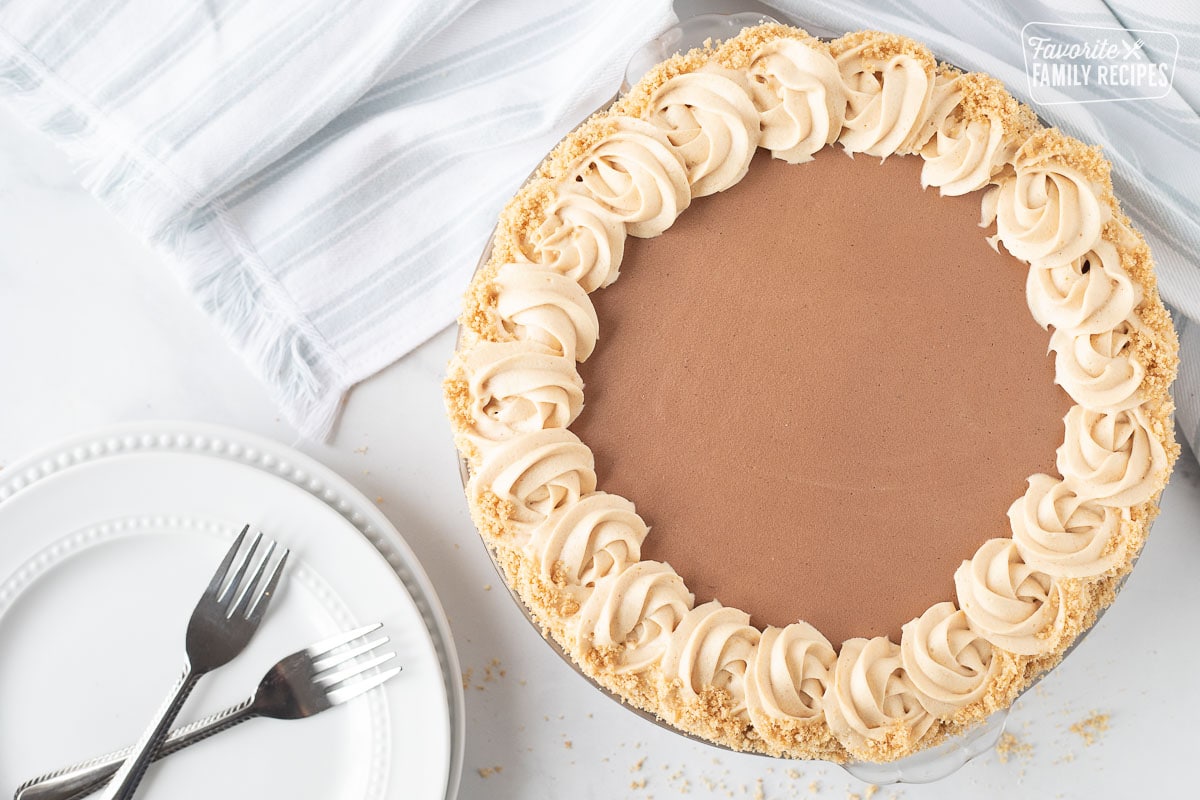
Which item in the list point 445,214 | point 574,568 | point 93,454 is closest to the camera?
point 574,568

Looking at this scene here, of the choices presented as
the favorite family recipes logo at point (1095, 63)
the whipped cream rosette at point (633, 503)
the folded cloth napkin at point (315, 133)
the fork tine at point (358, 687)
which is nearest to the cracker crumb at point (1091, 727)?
the whipped cream rosette at point (633, 503)

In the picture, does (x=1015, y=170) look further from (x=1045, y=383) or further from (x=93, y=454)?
(x=93, y=454)

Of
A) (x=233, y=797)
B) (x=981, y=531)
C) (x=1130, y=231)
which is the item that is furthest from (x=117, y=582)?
(x=1130, y=231)

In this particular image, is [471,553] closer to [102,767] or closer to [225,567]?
[225,567]

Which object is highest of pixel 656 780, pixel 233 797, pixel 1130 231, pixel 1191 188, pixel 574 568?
pixel 1191 188

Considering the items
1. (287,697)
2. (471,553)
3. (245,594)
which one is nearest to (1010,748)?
(471,553)

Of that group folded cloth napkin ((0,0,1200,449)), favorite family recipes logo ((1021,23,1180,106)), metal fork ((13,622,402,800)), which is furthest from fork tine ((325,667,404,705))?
favorite family recipes logo ((1021,23,1180,106))
